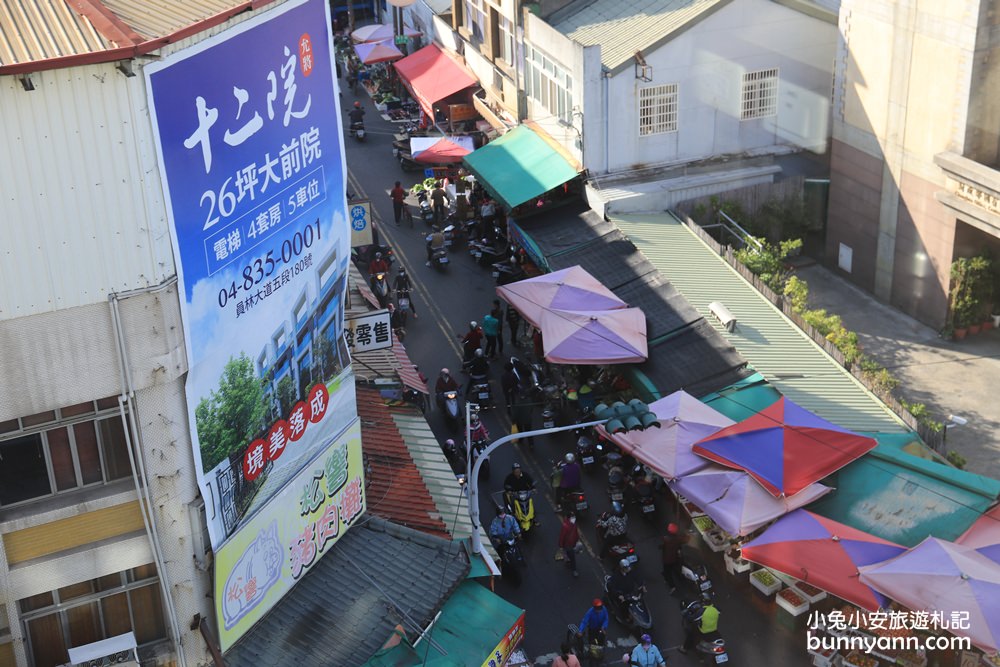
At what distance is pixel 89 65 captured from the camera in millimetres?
13820

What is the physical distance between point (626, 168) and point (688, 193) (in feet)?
6.33

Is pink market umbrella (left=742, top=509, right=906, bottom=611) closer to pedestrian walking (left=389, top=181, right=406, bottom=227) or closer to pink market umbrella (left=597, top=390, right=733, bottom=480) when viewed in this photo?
pink market umbrella (left=597, top=390, right=733, bottom=480)

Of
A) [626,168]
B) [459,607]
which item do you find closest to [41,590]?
[459,607]

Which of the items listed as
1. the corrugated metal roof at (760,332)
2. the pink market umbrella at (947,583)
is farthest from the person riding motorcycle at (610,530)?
the pink market umbrella at (947,583)

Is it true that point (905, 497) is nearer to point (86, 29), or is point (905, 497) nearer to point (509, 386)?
point (509, 386)

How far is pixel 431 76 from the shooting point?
48156 millimetres

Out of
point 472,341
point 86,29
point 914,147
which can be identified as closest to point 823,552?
point 472,341

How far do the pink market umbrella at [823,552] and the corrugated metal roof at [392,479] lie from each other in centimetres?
576

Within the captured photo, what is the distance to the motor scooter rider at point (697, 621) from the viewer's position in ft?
71.3

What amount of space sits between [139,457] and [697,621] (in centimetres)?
1066

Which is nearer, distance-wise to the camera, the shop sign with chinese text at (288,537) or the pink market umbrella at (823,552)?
the shop sign with chinese text at (288,537)

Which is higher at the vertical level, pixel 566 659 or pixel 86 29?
pixel 86 29

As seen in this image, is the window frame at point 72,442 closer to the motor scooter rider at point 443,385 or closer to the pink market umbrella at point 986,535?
the motor scooter rider at point 443,385

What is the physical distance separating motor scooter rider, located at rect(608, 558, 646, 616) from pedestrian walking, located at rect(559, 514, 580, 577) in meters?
1.45
